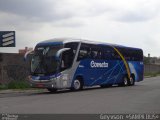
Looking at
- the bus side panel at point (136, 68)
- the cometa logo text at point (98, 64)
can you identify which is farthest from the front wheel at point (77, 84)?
the bus side panel at point (136, 68)

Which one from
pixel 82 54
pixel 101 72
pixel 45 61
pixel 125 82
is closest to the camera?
pixel 45 61

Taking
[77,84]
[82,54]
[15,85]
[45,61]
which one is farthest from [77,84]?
[15,85]

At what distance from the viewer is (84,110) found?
50.0ft

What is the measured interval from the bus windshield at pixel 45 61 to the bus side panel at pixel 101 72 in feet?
7.48

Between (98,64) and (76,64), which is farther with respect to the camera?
(98,64)

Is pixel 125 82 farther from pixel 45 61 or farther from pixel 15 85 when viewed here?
pixel 45 61

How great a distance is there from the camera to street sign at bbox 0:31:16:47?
3400 cm

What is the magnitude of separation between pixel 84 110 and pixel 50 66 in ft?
36.5

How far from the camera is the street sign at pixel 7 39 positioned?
34000 mm

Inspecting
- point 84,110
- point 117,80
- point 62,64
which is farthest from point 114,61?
point 84,110

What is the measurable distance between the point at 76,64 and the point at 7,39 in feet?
28.8

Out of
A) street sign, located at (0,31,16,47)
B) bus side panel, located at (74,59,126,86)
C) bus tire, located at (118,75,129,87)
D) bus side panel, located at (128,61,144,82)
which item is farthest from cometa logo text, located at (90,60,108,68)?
street sign, located at (0,31,16,47)

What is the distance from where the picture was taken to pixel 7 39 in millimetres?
34219

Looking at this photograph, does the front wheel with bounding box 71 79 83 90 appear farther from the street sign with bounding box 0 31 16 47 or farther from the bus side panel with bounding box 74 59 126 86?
the street sign with bounding box 0 31 16 47
